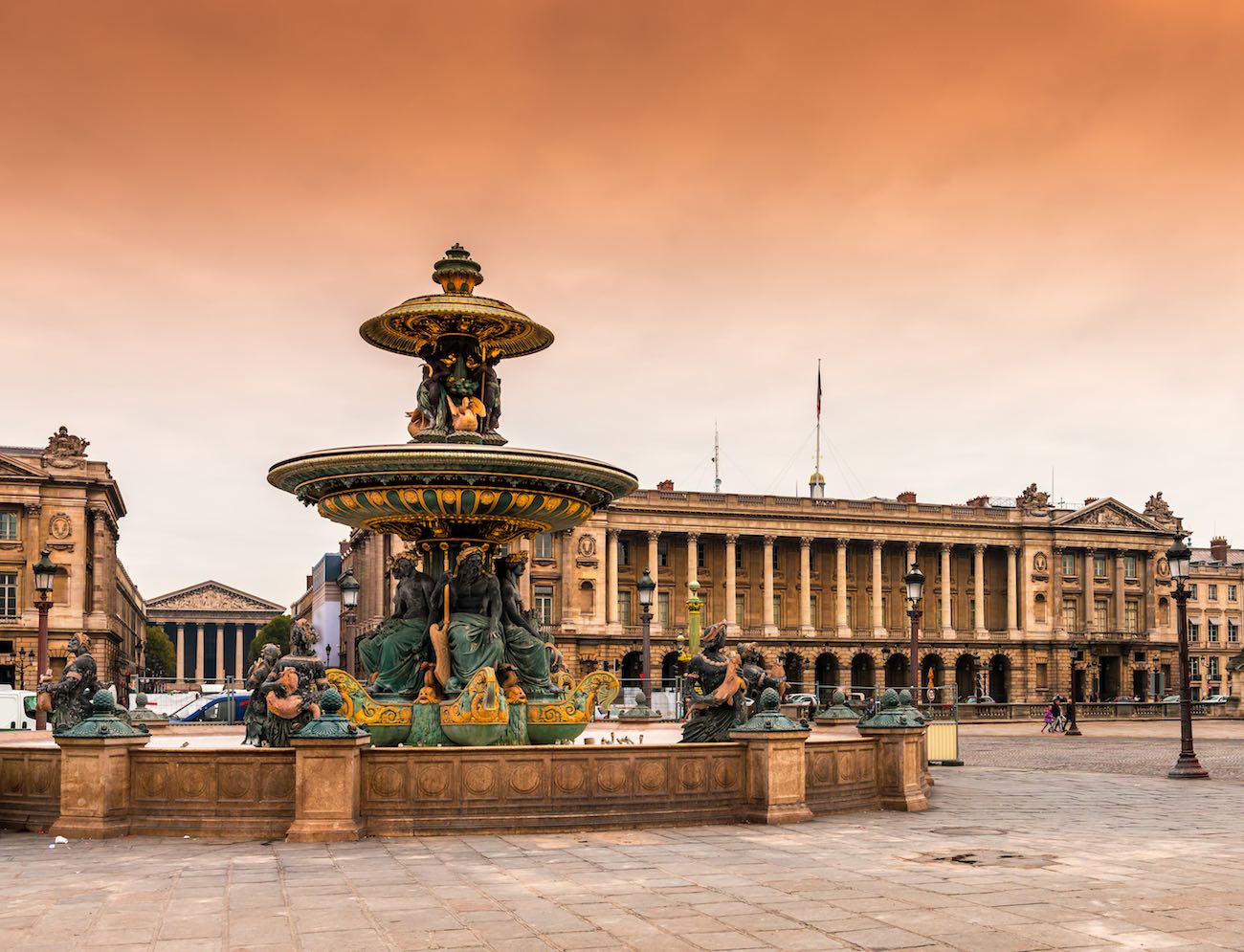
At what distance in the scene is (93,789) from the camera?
1212cm

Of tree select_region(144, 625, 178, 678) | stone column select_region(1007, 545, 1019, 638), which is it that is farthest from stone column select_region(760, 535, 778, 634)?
tree select_region(144, 625, 178, 678)

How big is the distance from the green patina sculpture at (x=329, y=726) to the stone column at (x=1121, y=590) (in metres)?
104

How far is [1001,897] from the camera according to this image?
9203mm

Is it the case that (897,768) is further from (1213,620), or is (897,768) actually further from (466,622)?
(1213,620)

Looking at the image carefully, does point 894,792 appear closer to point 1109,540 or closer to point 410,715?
point 410,715

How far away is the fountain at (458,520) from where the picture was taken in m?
15.0

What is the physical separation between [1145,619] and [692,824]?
346 feet

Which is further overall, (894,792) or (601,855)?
(894,792)

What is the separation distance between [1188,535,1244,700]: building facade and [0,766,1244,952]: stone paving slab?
4270 inches

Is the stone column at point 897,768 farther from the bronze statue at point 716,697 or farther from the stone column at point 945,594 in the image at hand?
the stone column at point 945,594

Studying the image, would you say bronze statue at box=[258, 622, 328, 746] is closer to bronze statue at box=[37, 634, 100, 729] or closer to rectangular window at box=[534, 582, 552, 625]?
bronze statue at box=[37, 634, 100, 729]

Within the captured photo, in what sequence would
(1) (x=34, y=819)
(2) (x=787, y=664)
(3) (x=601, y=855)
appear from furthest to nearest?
1. (2) (x=787, y=664)
2. (1) (x=34, y=819)
3. (3) (x=601, y=855)

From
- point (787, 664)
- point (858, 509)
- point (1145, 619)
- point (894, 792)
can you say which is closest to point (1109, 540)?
point (1145, 619)

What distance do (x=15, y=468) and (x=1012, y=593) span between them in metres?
69.0
